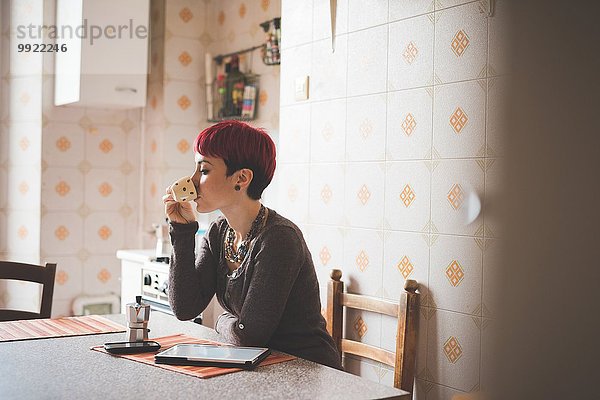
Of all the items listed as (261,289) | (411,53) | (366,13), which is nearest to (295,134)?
(366,13)

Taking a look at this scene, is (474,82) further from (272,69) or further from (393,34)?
(272,69)

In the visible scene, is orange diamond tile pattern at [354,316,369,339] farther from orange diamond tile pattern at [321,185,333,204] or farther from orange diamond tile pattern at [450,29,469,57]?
orange diamond tile pattern at [450,29,469,57]

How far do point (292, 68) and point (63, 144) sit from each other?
5.59 feet

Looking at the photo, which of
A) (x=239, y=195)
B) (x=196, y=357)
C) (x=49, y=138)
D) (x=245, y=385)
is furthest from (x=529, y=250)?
(x=49, y=138)

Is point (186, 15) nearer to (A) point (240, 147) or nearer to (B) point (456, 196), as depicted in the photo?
(A) point (240, 147)

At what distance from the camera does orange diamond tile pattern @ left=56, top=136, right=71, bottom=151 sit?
3.72 metres

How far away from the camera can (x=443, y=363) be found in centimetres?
202

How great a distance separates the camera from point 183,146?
382 centimetres

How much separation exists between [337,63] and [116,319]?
117cm

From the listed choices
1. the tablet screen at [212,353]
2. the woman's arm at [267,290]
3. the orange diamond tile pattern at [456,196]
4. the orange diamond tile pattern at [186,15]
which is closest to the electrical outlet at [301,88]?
the orange diamond tile pattern at [456,196]

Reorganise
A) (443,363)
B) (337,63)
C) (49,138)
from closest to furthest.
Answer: (443,363) < (337,63) < (49,138)

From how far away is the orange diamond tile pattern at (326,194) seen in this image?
2455 mm

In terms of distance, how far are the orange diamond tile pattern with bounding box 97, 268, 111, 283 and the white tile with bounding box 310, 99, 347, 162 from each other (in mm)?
1875

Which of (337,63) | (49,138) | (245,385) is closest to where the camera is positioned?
(245,385)
